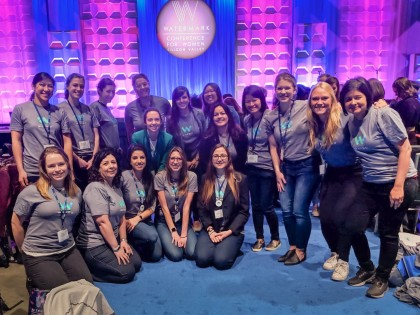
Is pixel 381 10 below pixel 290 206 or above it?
above

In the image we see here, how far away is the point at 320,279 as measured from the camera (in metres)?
2.79

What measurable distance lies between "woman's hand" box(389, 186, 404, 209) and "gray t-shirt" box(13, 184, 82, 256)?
1.95m

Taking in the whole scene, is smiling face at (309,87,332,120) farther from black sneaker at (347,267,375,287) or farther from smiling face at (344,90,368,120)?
black sneaker at (347,267,375,287)

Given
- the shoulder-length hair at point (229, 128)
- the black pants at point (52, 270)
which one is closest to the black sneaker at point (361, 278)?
the shoulder-length hair at point (229, 128)

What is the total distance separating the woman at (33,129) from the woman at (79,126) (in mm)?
244

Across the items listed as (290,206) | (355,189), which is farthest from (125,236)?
(355,189)

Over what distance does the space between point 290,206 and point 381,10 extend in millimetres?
4909

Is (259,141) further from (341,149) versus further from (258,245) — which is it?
(258,245)

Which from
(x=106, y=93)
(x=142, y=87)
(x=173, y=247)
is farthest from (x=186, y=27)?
(x=173, y=247)

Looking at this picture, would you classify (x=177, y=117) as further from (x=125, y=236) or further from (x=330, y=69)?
(x=330, y=69)

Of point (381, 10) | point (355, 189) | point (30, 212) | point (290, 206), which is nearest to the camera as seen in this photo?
point (30, 212)

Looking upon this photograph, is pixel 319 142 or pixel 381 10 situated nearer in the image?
pixel 319 142

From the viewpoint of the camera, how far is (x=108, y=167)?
2.77m

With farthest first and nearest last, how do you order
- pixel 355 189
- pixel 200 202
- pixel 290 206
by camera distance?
pixel 200 202
pixel 290 206
pixel 355 189
